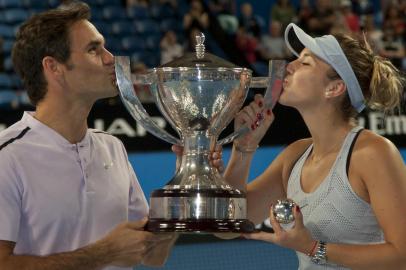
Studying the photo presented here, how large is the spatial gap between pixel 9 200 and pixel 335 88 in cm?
106

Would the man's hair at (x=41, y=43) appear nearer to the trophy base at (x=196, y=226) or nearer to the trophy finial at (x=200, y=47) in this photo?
the trophy finial at (x=200, y=47)

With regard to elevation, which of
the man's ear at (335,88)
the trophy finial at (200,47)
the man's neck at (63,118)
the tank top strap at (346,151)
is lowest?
the tank top strap at (346,151)

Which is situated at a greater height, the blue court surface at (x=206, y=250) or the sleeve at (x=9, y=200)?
the sleeve at (x=9, y=200)

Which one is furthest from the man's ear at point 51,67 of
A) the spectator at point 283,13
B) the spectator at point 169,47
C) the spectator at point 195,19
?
the spectator at point 283,13

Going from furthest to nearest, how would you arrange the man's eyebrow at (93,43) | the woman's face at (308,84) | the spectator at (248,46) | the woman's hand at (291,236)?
the spectator at (248,46), the man's eyebrow at (93,43), the woman's face at (308,84), the woman's hand at (291,236)

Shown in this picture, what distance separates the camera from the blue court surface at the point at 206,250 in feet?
21.3

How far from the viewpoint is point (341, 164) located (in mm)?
2963

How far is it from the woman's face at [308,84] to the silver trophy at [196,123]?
0.05m

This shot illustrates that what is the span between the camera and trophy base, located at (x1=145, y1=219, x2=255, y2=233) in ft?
9.08

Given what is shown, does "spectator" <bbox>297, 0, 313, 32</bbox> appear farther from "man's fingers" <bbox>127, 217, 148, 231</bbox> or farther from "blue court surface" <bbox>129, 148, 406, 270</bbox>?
"man's fingers" <bbox>127, 217, 148, 231</bbox>

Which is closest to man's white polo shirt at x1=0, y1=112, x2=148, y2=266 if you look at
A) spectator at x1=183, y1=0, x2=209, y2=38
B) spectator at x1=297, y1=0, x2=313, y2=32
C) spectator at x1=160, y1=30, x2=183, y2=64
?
spectator at x1=160, y1=30, x2=183, y2=64

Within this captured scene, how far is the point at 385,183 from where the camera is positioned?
282cm

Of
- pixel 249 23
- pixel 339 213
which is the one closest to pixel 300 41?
pixel 339 213

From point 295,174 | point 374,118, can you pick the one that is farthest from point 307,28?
point 295,174
